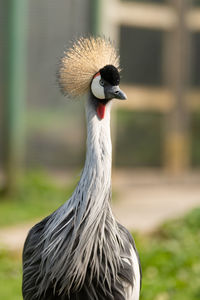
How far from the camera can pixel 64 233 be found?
243 centimetres

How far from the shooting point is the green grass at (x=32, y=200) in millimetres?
5566

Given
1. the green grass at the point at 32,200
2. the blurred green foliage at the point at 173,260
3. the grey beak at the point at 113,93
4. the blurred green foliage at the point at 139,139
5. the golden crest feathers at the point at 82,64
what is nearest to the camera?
the grey beak at the point at 113,93

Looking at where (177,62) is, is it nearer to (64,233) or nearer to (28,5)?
(28,5)

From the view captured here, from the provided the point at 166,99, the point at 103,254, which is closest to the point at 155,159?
the point at 166,99

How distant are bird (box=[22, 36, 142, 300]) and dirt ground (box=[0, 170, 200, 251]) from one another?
6.84 feet

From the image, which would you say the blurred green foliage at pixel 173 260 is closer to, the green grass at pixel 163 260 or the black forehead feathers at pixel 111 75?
the green grass at pixel 163 260

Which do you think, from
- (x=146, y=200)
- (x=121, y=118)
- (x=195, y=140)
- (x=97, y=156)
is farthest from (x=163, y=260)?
(x=195, y=140)

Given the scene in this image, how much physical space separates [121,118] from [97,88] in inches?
201

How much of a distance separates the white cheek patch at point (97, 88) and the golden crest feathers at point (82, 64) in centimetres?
5

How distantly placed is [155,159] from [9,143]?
221 cm

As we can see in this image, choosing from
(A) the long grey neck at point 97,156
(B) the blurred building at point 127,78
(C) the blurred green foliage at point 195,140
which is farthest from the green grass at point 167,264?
(C) the blurred green foliage at point 195,140


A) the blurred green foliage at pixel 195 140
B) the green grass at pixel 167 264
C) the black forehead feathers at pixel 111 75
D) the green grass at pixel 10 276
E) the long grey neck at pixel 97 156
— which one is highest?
the black forehead feathers at pixel 111 75

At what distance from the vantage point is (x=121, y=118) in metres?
7.44

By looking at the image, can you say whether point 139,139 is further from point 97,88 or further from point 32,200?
point 97,88
